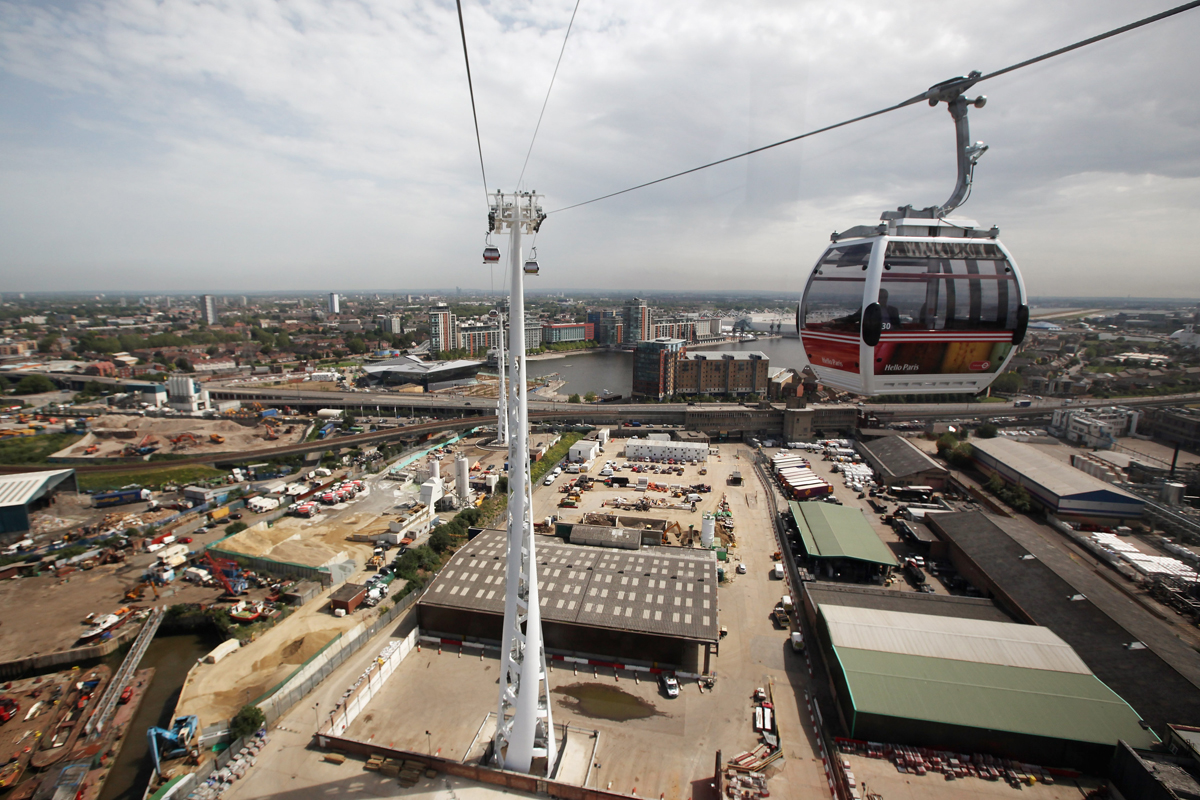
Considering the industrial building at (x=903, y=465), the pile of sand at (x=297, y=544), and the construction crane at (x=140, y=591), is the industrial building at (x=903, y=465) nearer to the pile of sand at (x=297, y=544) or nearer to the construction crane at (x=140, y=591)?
the pile of sand at (x=297, y=544)

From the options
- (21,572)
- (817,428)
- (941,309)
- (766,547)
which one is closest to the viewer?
(941,309)

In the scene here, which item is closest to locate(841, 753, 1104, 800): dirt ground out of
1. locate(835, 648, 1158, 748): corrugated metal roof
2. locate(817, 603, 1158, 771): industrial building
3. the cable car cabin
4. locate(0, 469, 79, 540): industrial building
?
locate(817, 603, 1158, 771): industrial building

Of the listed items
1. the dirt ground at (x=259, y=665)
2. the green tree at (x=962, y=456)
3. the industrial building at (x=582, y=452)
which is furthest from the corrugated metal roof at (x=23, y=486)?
the green tree at (x=962, y=456)

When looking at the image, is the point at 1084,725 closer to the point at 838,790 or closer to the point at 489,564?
the point at 838,790

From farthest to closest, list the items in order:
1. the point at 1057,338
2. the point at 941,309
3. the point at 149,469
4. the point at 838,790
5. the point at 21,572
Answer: the point at 1057,338 → the point at 149,469 → the point at 21,572 → the point at 838,790 → the point at 941,309

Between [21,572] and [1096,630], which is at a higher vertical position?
[1096,630]

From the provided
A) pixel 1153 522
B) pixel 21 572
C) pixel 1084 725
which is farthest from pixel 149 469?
pixel 1153 522

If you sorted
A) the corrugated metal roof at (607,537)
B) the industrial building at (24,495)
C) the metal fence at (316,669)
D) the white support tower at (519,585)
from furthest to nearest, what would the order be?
the industrial building at (24,495), the corrugated metal roof at (607,537), the metal fence at (316,669), the white support tower at (519,585)
